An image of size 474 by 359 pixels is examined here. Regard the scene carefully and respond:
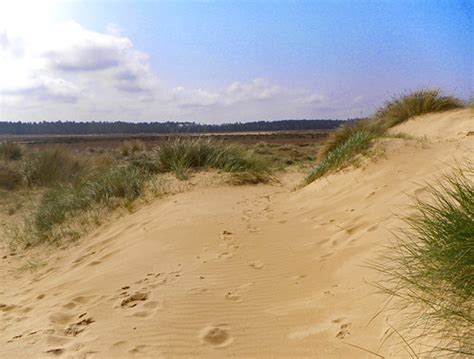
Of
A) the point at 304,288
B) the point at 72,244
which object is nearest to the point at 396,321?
the point at 304,288

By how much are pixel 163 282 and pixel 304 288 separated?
1.44 meters

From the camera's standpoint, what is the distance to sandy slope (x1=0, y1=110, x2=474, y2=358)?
347 centimetres

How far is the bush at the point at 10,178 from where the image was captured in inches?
619

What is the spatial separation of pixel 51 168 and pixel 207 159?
720 cm

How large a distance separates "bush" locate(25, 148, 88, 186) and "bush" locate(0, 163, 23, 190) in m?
0.34

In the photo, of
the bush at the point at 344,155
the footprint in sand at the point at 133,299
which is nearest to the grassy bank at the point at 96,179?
the bush at the point at 344,155

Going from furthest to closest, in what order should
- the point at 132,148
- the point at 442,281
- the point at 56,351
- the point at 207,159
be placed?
the point at 132,148 < the point at 207,159 < the point at 56,351 < the point at 442,281

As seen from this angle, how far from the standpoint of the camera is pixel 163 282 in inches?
190

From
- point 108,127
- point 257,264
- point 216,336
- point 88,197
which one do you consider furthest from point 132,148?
point 108,127

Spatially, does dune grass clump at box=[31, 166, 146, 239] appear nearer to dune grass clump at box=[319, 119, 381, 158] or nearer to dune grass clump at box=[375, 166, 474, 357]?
dune grass clump at box=[319, 119, 381, 158]

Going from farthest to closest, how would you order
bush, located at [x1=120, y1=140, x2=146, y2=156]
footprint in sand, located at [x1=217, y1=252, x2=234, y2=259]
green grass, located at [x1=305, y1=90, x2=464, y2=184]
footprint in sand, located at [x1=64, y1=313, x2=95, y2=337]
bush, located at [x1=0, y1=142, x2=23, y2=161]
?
bush, located at [x1=120, y1=140, x2=146, y2=156] < bush, located at [x1=0, y1=142, x2=23, y2=161] < green grass, located at [x1=305, y1=90, x2=464, y2=184] < footprint in sand, located at [x1=217, y1=252, x2=234, y2=259] < footprint in sand, located at [x1=64, y1=313, x2=95, y2=337]

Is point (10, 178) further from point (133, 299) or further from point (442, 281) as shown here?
point (442, 281)

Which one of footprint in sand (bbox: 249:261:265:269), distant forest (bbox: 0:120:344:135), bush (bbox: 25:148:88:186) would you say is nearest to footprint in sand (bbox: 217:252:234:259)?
footprint in sand (bbox: 249:261:265:269)

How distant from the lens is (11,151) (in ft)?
69.1
